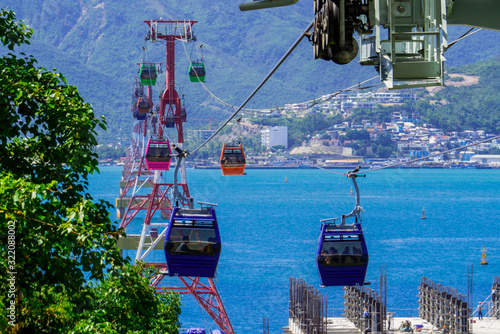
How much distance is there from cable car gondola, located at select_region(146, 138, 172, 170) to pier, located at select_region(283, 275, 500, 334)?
403 inches

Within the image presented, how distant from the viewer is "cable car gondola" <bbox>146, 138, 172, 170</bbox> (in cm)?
3428

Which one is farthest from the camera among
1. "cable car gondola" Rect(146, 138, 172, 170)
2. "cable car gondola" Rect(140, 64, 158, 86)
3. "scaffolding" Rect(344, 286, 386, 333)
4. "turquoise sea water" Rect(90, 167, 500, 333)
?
"turquoise sea water" Rect(90, 167, 500, 333)

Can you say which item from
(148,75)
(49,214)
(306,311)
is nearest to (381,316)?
(306,311)

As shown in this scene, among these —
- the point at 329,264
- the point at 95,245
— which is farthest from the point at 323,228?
the point at 95,245

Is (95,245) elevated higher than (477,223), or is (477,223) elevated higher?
(95,245)

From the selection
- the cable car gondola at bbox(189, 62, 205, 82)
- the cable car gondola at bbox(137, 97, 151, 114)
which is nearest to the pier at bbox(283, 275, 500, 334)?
the cable car gondola at bbox(189, 62, 205, 82)

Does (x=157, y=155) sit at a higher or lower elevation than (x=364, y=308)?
higher

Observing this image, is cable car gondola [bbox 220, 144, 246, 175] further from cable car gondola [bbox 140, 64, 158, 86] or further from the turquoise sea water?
the turquoise sea water

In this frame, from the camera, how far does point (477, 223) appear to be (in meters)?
128

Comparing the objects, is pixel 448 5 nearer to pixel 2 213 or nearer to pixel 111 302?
pixel 2 213

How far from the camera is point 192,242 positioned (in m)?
18.9

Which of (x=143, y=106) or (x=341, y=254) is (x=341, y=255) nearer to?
(x=341, y=254)

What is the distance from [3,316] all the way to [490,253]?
92.2 m

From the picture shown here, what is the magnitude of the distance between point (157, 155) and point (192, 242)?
627 inches
